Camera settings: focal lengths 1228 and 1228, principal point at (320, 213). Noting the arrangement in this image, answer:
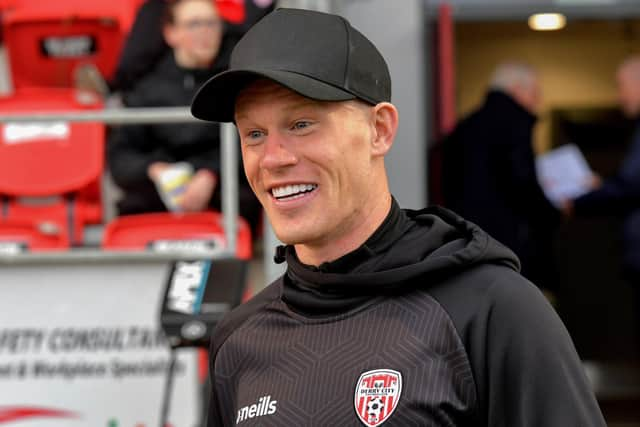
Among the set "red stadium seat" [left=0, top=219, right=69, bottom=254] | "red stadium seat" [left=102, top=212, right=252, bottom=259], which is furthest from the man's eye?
"red stadium seat" [left=0, top=219, right=69, bottom=254]

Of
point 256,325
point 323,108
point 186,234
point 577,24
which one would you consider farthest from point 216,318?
point 577,24

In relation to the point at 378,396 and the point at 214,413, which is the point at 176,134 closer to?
the point at 214,413

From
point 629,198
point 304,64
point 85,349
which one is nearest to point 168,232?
point 85,349

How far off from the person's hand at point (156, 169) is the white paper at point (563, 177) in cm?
231

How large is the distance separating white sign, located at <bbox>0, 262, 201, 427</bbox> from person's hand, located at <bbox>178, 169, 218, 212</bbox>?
0.32 metres

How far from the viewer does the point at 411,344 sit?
177cm

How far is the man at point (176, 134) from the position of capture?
5195mm

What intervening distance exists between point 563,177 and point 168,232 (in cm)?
253

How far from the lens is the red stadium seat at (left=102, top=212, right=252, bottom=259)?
16.2 ft

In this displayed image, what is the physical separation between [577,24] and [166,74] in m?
4.09

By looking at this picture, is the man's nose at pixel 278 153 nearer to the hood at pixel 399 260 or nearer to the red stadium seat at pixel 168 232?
the hood at pixel 399 260

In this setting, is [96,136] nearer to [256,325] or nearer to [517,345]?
[256,325]

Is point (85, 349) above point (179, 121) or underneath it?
underneath

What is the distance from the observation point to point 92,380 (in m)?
4.91
